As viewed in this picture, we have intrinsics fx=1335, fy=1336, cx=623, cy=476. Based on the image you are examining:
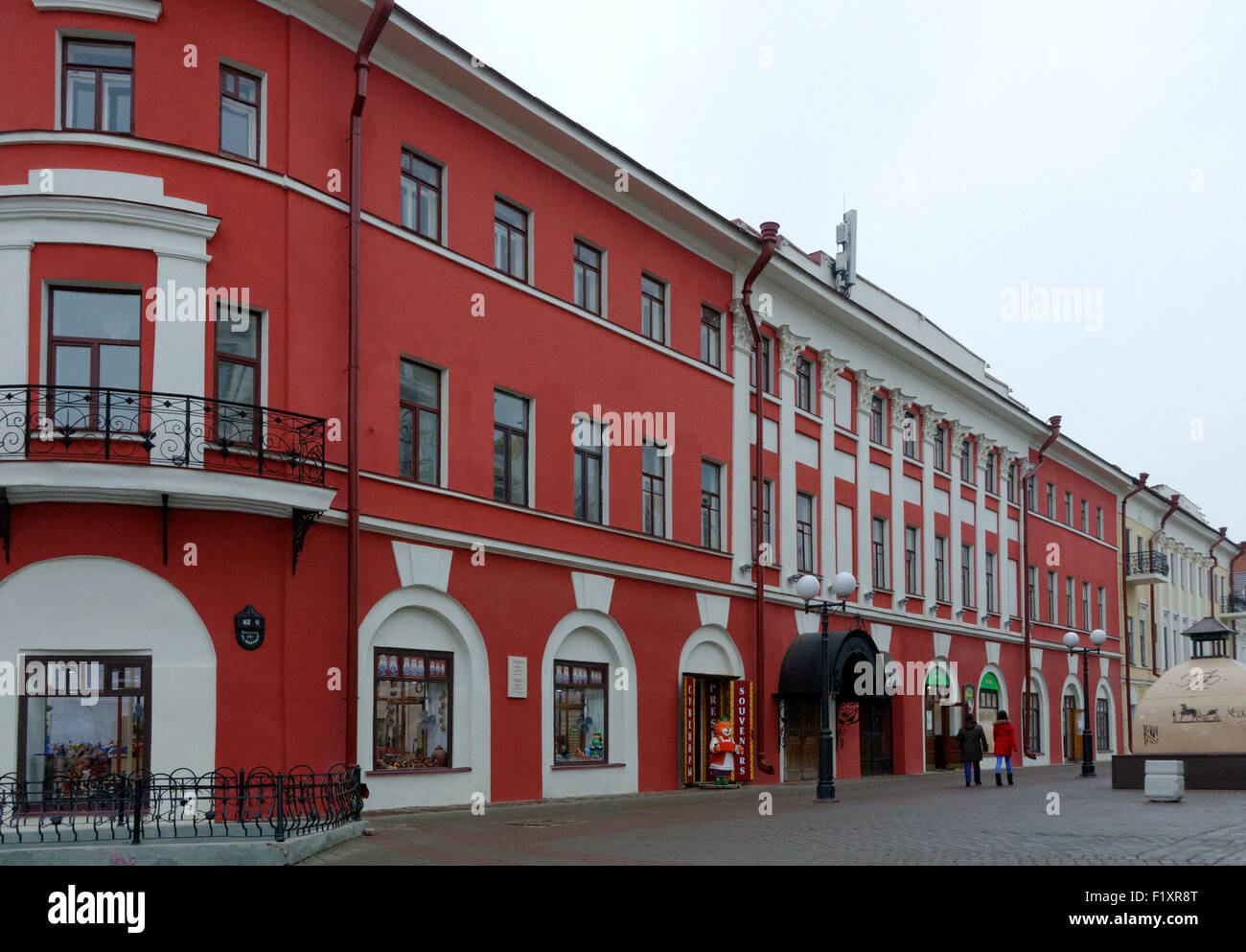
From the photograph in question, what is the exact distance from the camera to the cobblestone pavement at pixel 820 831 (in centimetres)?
1359

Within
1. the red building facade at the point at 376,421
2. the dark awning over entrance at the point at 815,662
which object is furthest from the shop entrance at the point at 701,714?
the dark awning over entrance at the point at 815,662

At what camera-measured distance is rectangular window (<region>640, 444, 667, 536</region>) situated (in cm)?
2523

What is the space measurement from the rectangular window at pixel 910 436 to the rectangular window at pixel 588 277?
14.2m

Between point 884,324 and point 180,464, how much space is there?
2198 centimetres

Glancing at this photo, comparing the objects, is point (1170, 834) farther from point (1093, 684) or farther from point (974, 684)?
point (1093, 684)

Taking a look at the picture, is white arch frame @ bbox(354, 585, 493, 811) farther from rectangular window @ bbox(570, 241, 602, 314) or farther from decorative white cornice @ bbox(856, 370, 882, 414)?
decorative white cornice @ bbox(856, 370, 882, 414)

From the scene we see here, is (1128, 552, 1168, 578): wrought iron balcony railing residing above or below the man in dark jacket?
above

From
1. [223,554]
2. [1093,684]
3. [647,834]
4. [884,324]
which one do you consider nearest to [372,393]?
[223,554]

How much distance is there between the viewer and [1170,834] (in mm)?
15812

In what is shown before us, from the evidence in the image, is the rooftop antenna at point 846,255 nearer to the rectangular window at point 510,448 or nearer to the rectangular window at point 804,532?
the rectangular window at point 804,532

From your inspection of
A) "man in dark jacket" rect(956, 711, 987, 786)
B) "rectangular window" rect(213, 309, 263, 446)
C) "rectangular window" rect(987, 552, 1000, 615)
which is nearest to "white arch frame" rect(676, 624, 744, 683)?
"man in dark jacket" rect(956, 711, 987, 786)

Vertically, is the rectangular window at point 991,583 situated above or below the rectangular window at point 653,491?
below

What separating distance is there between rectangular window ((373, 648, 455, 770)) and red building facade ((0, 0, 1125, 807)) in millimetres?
57

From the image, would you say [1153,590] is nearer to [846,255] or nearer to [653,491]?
[846,255]
